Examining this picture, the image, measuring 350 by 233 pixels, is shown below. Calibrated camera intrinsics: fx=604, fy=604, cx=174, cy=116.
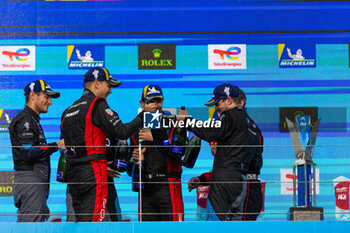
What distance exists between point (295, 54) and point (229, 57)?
587 millimetres

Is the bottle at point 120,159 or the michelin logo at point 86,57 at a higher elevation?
the michelin logo at point 86,57

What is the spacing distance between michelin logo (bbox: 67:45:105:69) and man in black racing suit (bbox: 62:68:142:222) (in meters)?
1.85

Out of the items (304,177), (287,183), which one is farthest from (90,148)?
(287,183)

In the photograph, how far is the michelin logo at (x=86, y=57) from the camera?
17.5 ft

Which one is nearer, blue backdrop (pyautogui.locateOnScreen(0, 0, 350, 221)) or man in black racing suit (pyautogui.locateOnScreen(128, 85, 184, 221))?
man in black racing suit (pyautogui.locateOnScreen(128, 85, 184, 221))

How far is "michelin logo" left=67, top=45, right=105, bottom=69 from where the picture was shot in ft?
17.5

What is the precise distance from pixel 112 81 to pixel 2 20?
2106 millimetres

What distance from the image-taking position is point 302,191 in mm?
3910

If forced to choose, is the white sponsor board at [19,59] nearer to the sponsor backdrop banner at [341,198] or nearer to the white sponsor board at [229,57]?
the white sponsor board at [229,57]

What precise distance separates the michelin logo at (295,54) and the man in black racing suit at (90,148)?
7.63 feet

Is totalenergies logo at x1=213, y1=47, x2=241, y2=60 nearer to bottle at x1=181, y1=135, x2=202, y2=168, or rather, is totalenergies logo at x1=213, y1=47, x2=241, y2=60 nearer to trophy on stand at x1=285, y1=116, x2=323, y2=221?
trophy on stand at x1=285, y1=116, x2=323, y2=221

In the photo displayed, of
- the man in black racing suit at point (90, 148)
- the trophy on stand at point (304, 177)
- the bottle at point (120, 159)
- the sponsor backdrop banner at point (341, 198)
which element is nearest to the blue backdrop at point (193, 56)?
the sponsor backdrop banner at point (341, 198)

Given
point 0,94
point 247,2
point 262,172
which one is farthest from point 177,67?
point 0,94

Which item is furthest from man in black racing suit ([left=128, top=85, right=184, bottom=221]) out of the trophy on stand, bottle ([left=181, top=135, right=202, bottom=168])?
the trophy on stand
